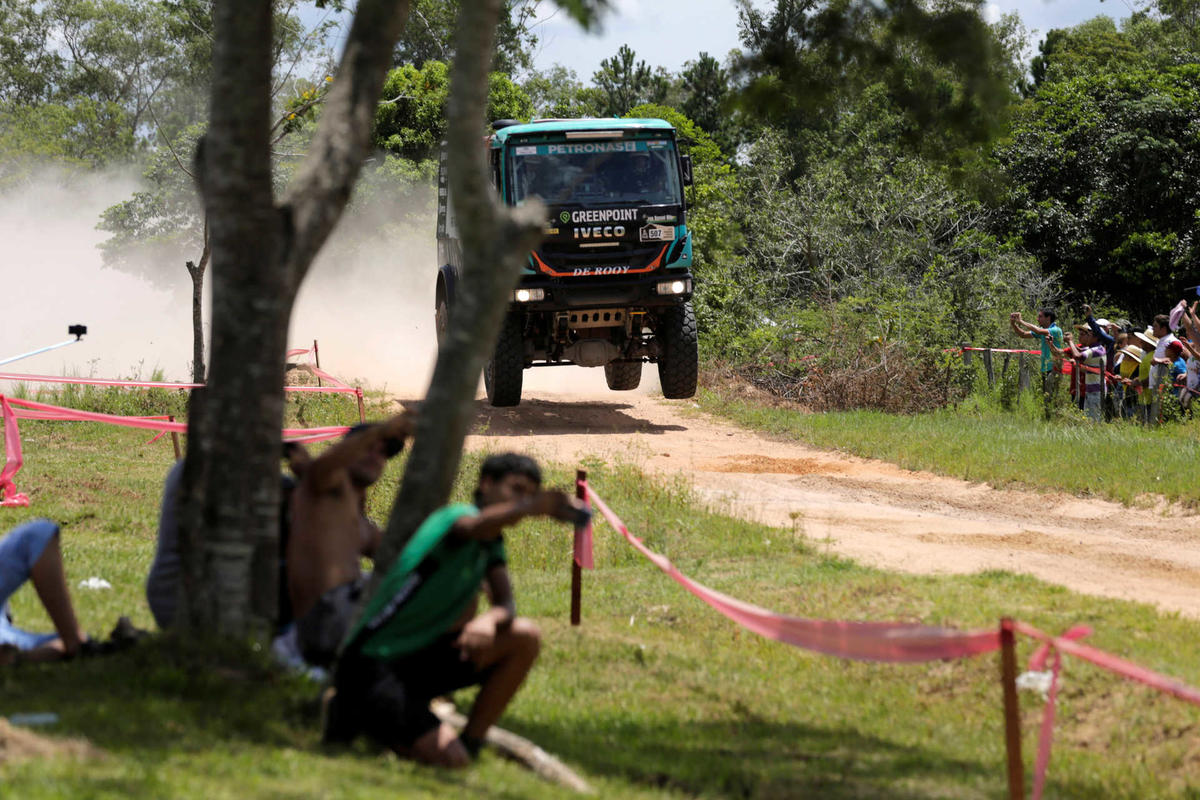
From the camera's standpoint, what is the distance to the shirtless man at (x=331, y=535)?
5297mm

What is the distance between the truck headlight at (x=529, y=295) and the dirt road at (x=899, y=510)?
1.81m

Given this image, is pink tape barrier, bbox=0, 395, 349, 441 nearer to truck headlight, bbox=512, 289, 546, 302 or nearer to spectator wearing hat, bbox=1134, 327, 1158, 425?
truck headlight, bbox=512, 289, 546, 302

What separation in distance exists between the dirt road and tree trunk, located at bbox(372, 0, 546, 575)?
19.5ft

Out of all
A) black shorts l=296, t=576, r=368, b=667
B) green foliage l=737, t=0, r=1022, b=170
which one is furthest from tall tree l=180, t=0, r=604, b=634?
green foliage l=737, t=0, r=1022, b=170

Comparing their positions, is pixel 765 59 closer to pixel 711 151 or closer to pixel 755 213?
pixel 755 213

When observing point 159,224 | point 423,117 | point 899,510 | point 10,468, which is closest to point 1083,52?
point 423,117

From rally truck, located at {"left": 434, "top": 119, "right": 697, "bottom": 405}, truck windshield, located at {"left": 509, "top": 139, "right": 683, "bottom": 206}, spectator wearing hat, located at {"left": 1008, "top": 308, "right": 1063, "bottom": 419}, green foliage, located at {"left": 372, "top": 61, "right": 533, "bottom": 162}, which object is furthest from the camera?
green foliage, located at {"left": 372, "top": 61, "right": 533, "bottom": 162}

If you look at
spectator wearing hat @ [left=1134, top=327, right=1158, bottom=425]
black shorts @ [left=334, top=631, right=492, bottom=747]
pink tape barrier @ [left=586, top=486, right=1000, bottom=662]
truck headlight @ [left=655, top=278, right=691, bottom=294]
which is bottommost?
black shorts @ [left=334, top=631, right=492, bottom=747]

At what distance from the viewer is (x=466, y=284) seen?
16.1 feet

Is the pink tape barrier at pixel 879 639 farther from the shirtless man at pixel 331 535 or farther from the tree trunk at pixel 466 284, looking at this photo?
the shirtless man at pixel 331 535

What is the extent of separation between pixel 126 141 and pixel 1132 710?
2337 inches

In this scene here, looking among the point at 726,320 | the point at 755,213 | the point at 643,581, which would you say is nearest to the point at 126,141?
the point at 755,213

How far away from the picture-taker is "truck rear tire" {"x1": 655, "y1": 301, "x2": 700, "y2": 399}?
18.0m

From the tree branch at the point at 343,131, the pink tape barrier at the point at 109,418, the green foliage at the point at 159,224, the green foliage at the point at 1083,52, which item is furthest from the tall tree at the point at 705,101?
the tree branch at the point at 343,131
